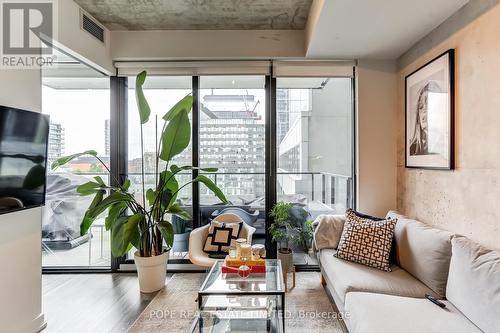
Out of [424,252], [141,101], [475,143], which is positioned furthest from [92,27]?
[424,252]

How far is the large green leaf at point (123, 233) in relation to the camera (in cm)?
262

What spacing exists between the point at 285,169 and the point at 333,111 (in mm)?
A: 986

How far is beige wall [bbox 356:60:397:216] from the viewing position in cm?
326

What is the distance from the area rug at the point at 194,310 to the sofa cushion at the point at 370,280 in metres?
0.34

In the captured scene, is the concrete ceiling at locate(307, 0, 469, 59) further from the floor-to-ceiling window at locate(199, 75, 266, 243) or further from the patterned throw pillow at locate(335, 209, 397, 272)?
the patterned throw pillow at locate(335, 209, 397, 272)

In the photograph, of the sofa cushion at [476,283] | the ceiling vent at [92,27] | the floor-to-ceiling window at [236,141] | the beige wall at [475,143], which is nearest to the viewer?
the sofa cushion at [476,283]

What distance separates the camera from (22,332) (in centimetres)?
212

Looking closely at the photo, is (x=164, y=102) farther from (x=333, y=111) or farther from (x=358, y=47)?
(x=358, y=47)

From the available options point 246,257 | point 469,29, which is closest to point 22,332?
point 246,257

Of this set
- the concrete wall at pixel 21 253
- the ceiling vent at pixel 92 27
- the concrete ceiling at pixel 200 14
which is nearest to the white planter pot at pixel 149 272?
the concrete wall at pixel 21 253

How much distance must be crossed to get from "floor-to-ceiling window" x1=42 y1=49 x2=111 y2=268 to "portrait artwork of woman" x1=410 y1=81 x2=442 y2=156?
3.62m

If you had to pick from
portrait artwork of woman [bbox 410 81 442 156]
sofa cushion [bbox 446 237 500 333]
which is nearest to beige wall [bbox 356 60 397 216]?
portrait artwork of woman [bbox 410 81 442 156]

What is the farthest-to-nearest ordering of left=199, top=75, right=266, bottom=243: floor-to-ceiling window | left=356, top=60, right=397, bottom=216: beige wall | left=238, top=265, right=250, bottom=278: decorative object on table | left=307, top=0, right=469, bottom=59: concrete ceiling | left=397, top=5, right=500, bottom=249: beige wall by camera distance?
left=199, top=75, right=266, bottom=243: floor-to-ceiling window
left=356, top=60, right=397, bottom=216: beige wall
left=238, top=265, right=250, bottom=278: decorative object on table
left=307, top=0, right=469, bottom=59: concrete ceiling
left=397, top=5, right=500, bottom=249: beige wall

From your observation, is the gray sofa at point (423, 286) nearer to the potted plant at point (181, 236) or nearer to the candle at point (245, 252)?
the candle at point (245, 252)
